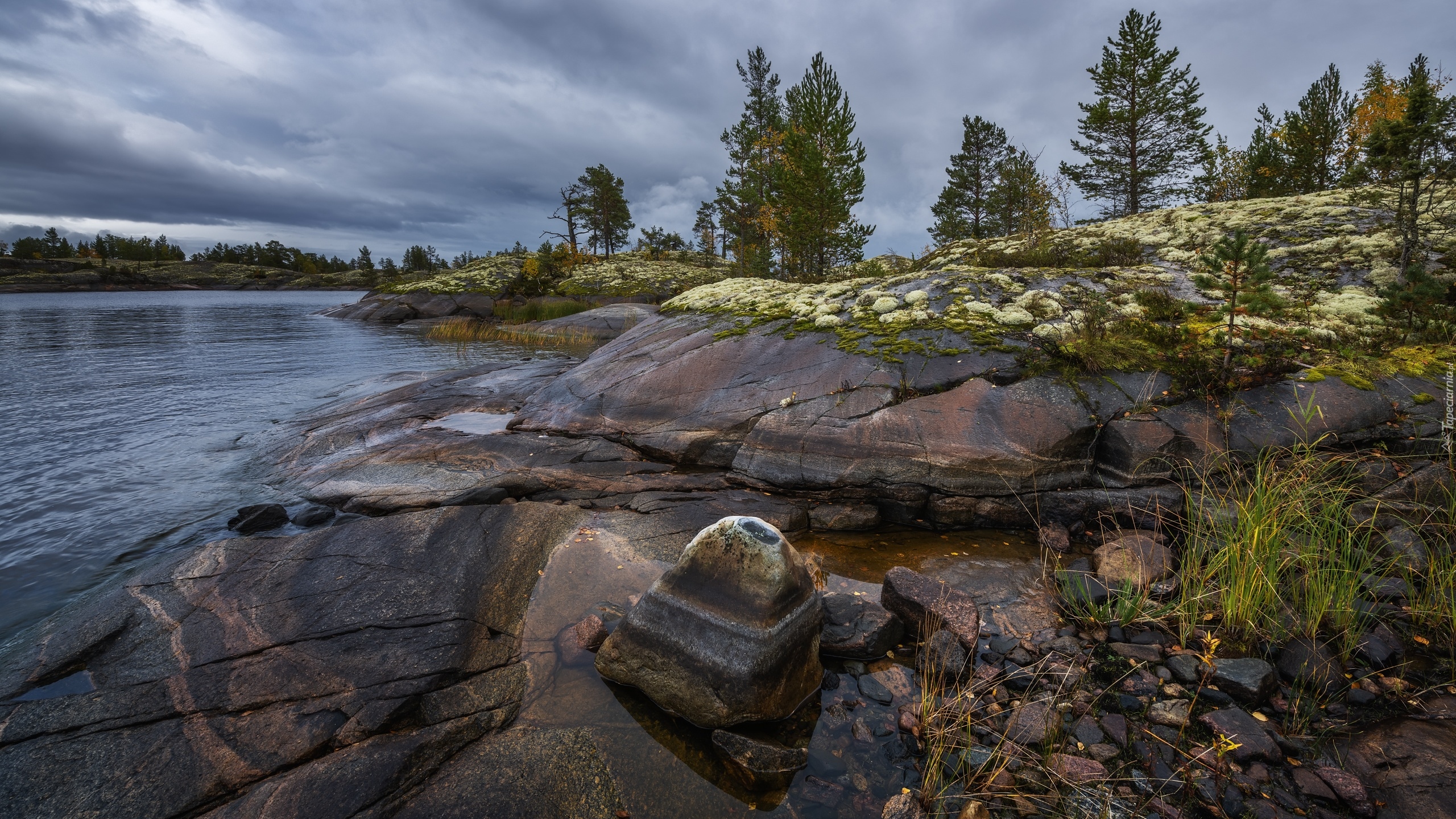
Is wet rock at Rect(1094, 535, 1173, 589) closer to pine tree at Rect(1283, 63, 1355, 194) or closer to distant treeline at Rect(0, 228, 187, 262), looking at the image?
pine tree at Rect(1283, 63, 1355, 194)

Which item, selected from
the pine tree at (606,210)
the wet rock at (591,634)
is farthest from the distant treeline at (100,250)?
the wet rock at (591,634)

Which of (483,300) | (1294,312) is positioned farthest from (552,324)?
(1294,312)

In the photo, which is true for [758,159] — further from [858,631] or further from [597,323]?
[858,631]

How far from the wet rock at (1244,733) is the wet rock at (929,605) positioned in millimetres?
1582

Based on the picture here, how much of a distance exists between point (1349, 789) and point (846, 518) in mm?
4872

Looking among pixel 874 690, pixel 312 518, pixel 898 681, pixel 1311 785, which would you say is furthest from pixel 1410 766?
pixel 312 518

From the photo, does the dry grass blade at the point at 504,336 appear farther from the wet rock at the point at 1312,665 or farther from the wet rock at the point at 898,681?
the wet rock at the point at 1312,665

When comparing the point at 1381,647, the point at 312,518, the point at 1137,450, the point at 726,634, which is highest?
the point at 1137,450

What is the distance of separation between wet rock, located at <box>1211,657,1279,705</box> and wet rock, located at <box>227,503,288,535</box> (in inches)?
427

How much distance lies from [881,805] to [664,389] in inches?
319

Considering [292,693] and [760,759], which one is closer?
[760,759]

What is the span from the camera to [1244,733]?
3.57m

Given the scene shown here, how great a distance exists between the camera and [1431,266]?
30.9ft

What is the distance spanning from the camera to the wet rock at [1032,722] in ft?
12.3
